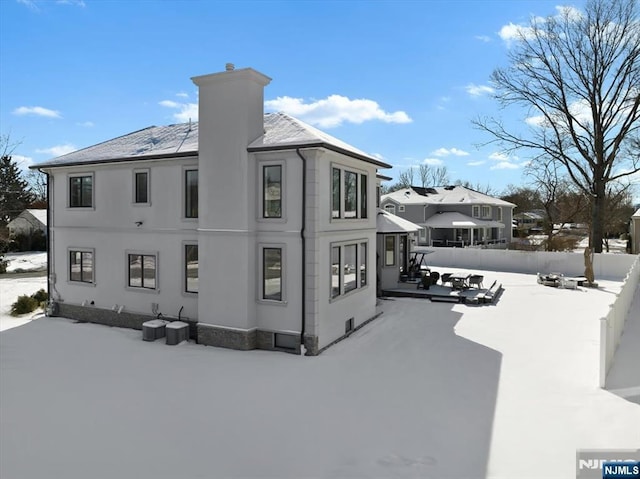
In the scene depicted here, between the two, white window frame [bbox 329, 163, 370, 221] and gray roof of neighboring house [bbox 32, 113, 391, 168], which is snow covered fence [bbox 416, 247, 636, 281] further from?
gray roof of neighboring house [bbox 32, 113, 391, 168]

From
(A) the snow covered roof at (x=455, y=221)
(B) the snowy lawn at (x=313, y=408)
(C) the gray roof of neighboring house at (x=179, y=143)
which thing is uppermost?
(C) the gray roof of neighboring house at (x=179, y=143)


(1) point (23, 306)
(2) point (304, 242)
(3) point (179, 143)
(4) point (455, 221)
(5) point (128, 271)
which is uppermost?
(3) point (179, 143)

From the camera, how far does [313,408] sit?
7.58 metres

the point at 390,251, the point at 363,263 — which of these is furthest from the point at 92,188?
the point at 390,251

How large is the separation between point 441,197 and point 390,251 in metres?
23.3

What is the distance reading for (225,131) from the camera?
11.2m

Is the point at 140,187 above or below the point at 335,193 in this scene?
above

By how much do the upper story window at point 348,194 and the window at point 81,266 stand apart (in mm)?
9051

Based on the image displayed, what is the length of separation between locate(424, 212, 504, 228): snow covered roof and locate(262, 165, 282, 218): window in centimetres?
2689

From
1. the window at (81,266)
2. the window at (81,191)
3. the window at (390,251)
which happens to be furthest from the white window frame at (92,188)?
the window at (390,251)

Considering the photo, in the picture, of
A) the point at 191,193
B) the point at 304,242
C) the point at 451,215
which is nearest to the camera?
the point at 304,242

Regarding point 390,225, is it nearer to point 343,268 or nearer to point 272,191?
point 343,268

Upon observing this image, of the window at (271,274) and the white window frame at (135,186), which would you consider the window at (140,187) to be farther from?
the window at (271,274)

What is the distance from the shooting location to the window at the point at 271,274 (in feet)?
36.8
